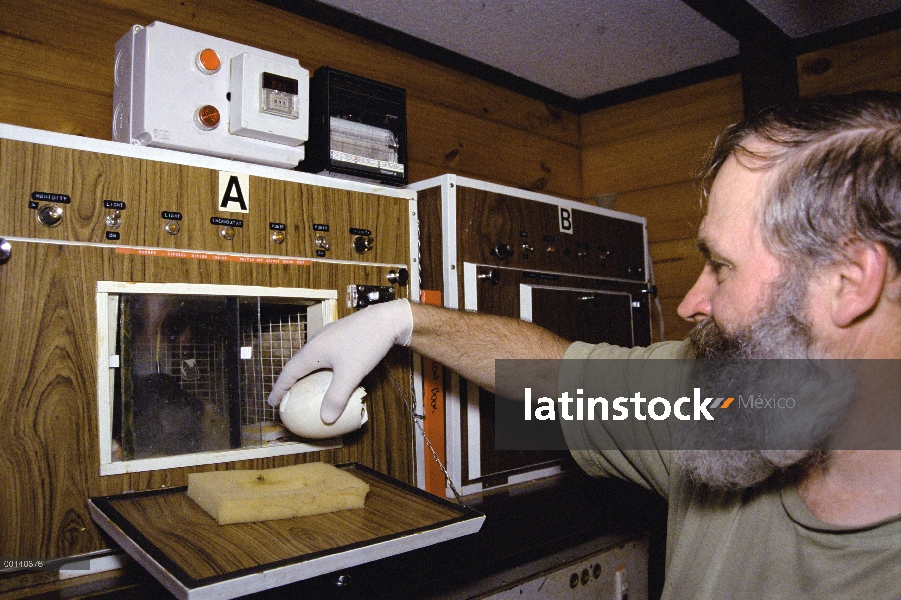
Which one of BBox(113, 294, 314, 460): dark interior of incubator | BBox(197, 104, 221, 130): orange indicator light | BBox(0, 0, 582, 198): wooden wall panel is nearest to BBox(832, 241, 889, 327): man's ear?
BBox(113, 294, 314, 460): dark interior of incubator

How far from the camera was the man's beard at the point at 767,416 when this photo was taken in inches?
37.1

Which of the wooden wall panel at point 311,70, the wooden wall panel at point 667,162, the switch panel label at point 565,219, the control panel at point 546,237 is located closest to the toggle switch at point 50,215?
the wooden wall panel at point 311,70

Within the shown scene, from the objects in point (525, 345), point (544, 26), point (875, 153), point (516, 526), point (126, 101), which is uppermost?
point (544, 26)

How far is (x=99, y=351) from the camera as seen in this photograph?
1088mm

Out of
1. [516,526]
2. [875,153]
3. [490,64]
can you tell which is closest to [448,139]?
[490,64]

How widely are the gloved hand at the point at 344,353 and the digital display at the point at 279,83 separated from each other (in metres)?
0.46

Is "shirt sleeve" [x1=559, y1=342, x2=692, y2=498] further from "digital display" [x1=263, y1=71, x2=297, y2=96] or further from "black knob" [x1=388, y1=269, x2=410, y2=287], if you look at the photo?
"digital display" [x1=263, y1=71, x2=297, y2=96]

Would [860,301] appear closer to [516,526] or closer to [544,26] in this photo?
[516,526]

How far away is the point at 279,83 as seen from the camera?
52.1 inches

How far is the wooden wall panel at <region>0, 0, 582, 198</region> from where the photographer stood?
4.78ft

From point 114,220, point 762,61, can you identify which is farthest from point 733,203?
point 762,61

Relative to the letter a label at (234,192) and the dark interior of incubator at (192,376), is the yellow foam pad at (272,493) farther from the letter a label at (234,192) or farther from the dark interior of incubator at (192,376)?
the letter a label at (234,192)

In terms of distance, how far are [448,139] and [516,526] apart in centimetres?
133

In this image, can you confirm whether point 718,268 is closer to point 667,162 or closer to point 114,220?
point 114,220
